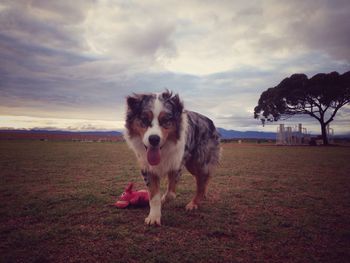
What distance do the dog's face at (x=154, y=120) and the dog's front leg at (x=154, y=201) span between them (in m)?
0.49

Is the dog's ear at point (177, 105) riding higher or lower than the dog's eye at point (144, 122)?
higher

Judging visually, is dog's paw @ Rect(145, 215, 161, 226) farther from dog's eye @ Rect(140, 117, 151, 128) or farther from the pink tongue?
dog's eye @ Rect(140, 117, 151, 128)

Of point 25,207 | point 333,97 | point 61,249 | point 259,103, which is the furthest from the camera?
point 259,103

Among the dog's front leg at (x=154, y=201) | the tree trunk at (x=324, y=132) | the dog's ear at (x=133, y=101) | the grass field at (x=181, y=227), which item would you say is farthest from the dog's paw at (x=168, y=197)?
the tree trunk at (x=324, y=132)

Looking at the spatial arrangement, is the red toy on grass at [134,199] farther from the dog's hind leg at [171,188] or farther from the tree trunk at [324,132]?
the tree trunk at [324,132]

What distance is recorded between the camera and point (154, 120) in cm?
439

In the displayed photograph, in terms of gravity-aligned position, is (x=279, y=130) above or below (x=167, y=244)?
above

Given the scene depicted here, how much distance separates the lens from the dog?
4.36 m

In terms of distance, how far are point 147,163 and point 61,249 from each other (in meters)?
1.98

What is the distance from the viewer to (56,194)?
623 cm

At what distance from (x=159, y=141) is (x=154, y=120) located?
0.40m

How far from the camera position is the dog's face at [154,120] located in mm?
4301

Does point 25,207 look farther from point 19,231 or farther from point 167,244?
point 167,244

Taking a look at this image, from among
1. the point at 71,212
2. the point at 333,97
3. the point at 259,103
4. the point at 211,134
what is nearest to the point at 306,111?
the point at 333,97
